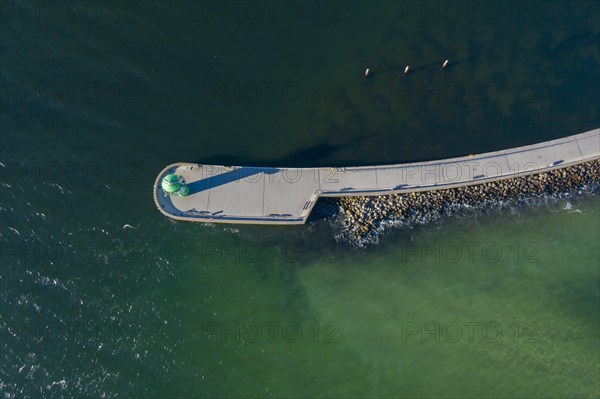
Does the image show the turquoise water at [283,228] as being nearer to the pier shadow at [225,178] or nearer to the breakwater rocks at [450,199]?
the breakwater rocks at [450,199]

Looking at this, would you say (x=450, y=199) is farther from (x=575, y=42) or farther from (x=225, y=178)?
(x=225, y=178)

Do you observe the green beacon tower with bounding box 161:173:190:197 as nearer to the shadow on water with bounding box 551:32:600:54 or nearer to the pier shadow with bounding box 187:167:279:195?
the pier shadow with bounding box 187:167:279:195

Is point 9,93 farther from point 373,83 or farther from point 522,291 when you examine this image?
point 522,291

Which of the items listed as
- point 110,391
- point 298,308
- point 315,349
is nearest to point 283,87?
point 298,308

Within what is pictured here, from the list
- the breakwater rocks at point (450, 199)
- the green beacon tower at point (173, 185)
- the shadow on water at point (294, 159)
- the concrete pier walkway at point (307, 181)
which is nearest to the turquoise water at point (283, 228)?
the shadow on water at point (294, 159)

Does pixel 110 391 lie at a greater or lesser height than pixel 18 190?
lesser
